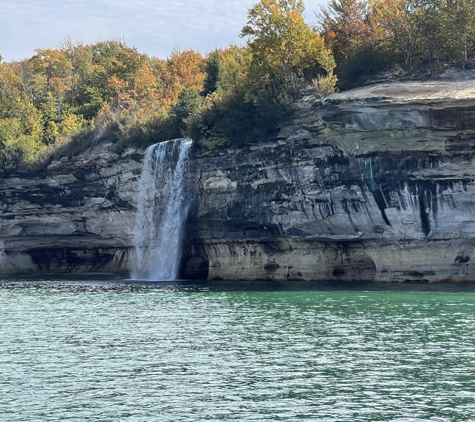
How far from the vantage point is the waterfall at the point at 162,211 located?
189 ft

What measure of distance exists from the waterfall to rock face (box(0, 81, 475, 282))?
80 cm

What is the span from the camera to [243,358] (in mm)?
27125

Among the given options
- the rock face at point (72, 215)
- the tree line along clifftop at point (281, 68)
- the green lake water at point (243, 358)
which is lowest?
the green lake water at point (243, 358)

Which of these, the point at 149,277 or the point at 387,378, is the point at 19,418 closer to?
the point at 387,378

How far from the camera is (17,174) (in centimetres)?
6625

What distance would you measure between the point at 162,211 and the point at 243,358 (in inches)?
1265

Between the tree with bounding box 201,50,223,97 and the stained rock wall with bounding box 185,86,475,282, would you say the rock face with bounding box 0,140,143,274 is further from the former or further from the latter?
the tree with bounding box 201,50,223,97

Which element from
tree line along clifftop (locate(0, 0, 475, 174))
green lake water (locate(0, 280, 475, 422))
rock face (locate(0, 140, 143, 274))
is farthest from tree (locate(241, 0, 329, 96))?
green lake water (locate(0, 280, 475, 422))

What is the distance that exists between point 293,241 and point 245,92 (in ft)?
32.6

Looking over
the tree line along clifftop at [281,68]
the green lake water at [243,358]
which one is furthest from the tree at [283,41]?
the green lake water at [243,358]

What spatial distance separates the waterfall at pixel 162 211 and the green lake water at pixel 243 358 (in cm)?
1426

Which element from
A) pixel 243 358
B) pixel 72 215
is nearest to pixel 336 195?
pixel 72 215

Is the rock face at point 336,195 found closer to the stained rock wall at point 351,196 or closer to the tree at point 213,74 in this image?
the stained rock wall at point 351,196

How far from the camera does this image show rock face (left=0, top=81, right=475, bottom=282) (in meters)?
46.8
